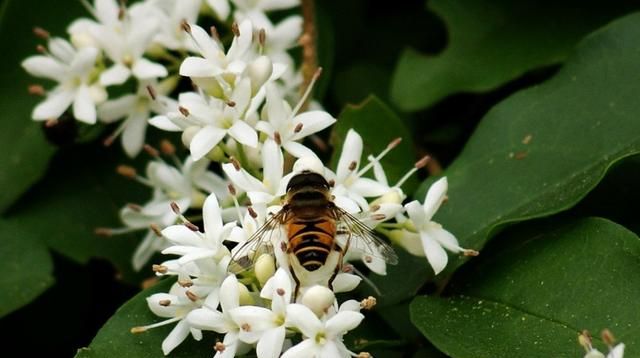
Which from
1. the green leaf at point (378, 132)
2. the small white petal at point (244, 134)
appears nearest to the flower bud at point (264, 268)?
the small white petal at point (244, 134)

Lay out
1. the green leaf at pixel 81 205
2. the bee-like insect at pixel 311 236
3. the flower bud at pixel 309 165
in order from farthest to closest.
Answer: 1. the green leaf at pixel 81 205
2. the flower bud at pixel 309 165
3. the bee-like insect at pixel 311 236

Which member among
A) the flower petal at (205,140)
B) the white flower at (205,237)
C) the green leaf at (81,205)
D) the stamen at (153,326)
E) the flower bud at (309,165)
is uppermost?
the flower petal at (205,140)

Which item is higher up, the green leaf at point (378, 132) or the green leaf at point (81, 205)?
the green leaf at point (378, 132)

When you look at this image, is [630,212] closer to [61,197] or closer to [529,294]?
[529,294]

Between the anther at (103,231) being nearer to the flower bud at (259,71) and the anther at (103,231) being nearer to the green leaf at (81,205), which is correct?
the green leaf at (81,205)

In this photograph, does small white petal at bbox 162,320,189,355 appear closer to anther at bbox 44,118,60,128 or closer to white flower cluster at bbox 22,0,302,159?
white flower cluster at bbox 22,0,302,159

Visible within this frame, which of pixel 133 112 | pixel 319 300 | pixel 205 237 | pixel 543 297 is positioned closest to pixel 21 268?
pixel 133 112

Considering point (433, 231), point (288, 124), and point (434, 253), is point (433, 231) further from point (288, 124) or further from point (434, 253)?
point (288, 124)

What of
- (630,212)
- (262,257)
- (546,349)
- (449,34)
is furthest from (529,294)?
(449,34)
